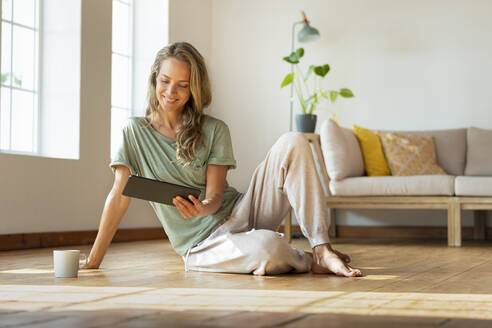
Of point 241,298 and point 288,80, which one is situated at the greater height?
point 288,80

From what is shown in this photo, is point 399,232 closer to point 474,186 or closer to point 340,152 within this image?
point 340,152

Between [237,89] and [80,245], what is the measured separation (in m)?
2.36

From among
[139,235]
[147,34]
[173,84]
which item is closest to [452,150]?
[139,235]

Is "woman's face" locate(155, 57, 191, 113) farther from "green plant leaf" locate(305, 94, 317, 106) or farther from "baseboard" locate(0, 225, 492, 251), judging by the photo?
"green plant leaf" locate(305, 94, 317, 106)

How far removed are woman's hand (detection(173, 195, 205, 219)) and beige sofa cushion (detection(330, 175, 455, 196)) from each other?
8.18ft

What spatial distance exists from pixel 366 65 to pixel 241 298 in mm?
4096

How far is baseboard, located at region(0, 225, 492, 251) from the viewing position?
349 centimetres

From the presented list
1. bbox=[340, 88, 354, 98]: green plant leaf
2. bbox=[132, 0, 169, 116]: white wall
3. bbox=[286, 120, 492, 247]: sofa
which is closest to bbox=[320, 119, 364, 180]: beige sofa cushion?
bbox=[286, 120, 492, 247]: sofa

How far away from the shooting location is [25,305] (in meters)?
1.42

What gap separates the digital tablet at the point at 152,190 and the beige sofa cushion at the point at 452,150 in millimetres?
3348

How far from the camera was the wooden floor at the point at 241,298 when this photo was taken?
48.3 inches

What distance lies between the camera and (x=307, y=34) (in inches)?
201

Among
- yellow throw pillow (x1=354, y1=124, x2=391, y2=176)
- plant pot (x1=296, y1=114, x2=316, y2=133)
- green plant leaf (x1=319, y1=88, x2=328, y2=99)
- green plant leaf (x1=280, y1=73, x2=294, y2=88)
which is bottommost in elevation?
yellow throw pillow (x1=354, y1=124, x2=391, y2=176)

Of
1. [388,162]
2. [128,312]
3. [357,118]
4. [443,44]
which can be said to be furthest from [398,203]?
[128,312]
